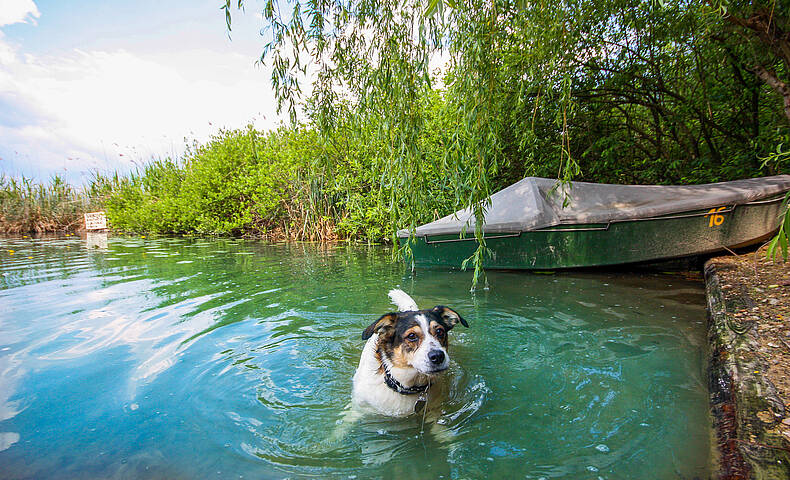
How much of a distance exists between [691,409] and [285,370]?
3211mm

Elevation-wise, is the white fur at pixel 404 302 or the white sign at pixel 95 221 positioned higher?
the white sign at pixel 95 221

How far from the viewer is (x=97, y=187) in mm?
23266

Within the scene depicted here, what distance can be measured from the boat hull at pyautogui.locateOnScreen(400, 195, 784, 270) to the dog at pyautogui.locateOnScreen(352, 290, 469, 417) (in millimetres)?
2750

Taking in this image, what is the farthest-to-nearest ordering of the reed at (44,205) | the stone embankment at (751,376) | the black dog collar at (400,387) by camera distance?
the reed at (44,205) < the black dog collar at (400,387) < the stone embankment at (751,376)

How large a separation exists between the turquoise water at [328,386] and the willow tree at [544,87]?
1.36m

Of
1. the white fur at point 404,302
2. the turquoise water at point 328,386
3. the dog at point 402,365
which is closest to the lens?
the turquoise water at point 328,386

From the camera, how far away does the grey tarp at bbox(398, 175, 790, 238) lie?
18.4 feet

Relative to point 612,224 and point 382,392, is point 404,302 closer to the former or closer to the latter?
point 382,392

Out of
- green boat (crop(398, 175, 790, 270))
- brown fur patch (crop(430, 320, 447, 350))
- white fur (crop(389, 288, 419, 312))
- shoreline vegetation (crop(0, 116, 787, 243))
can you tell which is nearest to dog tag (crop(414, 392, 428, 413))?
brown fur patch (crop(430, 320, 447, 350))

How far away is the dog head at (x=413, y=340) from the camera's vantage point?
2.50 metres

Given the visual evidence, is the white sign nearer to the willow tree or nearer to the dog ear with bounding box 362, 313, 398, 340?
the willow tree

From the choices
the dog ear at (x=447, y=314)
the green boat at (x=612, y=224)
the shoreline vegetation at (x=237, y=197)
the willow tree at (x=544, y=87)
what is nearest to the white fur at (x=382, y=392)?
the dog ear at (x=447, y=314)

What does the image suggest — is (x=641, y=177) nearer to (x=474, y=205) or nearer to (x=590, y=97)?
(x=590, y=97)

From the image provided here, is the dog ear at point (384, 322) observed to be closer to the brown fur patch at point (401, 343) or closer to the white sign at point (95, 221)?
the brown fur patch at point (401, 343)
